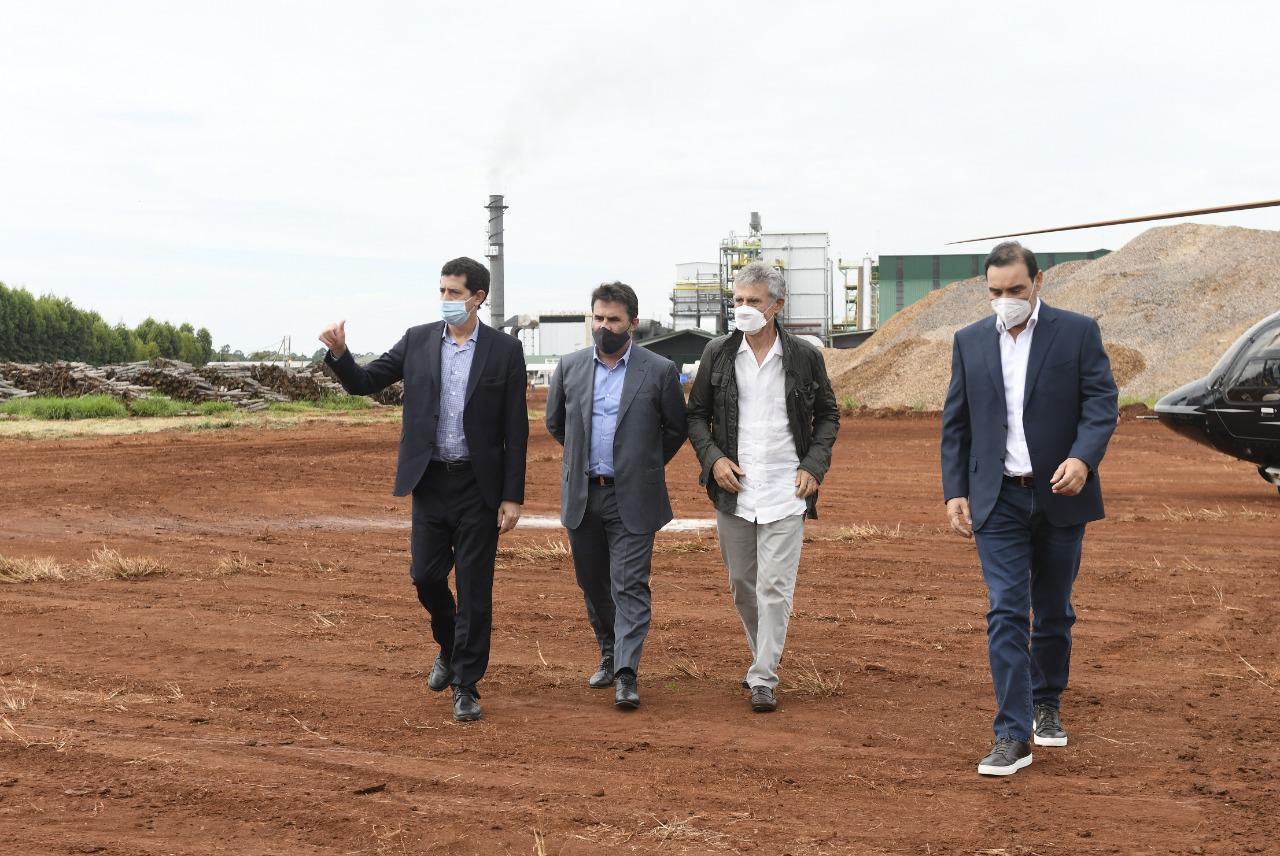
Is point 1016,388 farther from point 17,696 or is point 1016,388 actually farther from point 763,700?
point 17,696

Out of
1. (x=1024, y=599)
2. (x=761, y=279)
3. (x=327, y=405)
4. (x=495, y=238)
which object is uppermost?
(x=495, y=238)

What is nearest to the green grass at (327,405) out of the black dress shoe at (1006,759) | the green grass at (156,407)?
the green grass at (156,407)

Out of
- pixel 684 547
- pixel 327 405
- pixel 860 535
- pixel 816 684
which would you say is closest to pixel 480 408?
pixel 816 684

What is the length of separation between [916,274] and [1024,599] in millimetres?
73973

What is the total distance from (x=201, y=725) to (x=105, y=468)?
1638cm

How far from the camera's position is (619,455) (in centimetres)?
634

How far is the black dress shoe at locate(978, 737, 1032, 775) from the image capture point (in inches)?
197

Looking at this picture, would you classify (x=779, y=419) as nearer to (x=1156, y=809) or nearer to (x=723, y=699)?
(x=723, y=699)

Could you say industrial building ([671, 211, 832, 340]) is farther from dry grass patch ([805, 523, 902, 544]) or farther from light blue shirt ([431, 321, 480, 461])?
light blue shirt ([431, 321, 480, 461])

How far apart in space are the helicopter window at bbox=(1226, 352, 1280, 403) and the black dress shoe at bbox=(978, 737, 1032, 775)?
10708 mm

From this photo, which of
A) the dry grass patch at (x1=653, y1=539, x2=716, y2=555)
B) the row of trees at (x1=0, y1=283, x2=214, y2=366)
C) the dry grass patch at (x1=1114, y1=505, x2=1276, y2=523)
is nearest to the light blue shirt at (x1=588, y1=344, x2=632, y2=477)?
the dry grass patch at (x1=653, y1=539, x2=716, y2=555)

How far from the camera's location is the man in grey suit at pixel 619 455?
6.33 m

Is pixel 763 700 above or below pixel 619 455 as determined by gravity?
below

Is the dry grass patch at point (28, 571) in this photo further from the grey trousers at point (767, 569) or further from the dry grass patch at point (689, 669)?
the grey trousers at point (767, 569)
